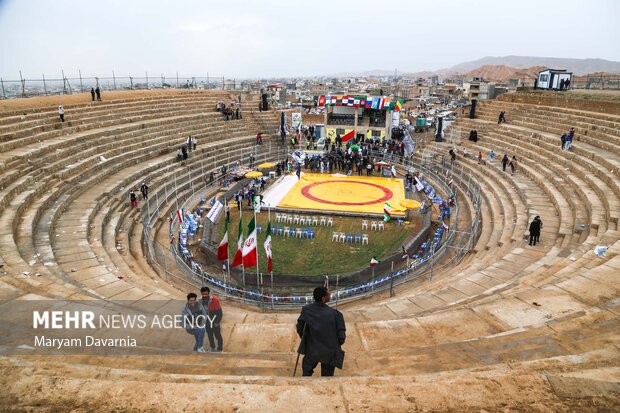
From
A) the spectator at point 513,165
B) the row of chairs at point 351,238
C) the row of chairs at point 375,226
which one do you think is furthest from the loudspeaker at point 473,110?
the row of chairs at point 351,238

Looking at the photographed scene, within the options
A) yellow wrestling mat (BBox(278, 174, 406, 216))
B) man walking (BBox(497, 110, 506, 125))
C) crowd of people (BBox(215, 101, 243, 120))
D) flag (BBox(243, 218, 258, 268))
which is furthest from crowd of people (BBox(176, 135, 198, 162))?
man walking (BBox(497, 110, 506, 125))

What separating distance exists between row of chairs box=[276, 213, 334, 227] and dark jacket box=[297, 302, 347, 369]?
652 inches

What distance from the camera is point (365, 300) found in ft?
47.3

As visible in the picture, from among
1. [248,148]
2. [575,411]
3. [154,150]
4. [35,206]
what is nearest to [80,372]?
[575,411]

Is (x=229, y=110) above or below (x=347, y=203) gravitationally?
above

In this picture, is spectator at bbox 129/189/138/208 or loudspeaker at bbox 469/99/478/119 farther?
loudspeaker at bbox 469/99/478/119

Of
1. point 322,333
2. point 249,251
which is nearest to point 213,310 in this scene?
point 322,333

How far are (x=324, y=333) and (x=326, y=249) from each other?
13582 millimetres

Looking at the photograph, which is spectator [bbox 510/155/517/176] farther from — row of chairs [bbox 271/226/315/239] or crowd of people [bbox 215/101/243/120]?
crowd of people [bbox 215/101/243/120]

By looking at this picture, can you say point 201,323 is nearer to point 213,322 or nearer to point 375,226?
point 213,322

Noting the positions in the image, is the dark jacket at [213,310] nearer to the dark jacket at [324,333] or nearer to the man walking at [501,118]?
the dark jacket at [324,333]

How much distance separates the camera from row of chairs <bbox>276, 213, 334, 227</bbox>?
22.2 metres

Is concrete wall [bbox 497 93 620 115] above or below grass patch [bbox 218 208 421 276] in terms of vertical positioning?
above

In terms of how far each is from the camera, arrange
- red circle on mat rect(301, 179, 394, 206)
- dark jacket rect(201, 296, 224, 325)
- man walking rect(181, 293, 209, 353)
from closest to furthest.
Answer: man walking rect(181, 293, 209, 353), dark jacket rect(201, 296, 224, 325), red circle on mat rect(301, 179, 394, 206)
